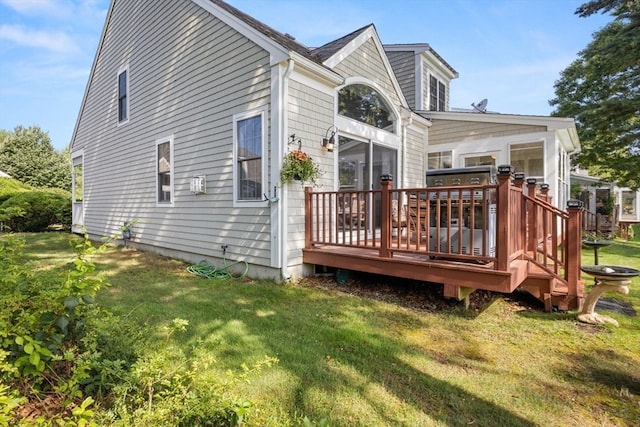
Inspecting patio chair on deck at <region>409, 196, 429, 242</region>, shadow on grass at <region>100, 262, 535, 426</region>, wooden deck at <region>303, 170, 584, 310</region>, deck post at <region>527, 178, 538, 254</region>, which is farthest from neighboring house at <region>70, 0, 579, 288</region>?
deck post at <region>527, 178, 538, 254</region>

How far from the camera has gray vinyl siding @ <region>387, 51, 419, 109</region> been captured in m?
10.7

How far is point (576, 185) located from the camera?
Result: 18.0m

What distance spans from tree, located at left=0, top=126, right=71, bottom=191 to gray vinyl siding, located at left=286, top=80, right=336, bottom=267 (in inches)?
1195

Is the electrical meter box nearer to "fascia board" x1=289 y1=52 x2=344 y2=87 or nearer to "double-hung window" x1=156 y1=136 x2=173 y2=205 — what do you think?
"double-hung window" x1=156 y1=136 x2=173 y2=205

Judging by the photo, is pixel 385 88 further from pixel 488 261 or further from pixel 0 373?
pixel 0 373

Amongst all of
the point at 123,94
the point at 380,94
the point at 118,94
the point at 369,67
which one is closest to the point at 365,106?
the point at 380,94

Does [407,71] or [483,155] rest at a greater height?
[407,71]

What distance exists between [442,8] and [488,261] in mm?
8246

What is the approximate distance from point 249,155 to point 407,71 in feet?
24.4

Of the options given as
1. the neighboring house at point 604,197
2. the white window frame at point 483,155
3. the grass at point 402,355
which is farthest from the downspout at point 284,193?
the neighboring house at point 604,197

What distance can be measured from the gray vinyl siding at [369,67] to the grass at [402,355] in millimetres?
4297

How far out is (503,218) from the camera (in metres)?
3.46

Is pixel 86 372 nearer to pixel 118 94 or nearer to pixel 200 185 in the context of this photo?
pixel 200 185

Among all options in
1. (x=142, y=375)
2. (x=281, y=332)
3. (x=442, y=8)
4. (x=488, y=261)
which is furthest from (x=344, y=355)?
(x=442, y=8)
